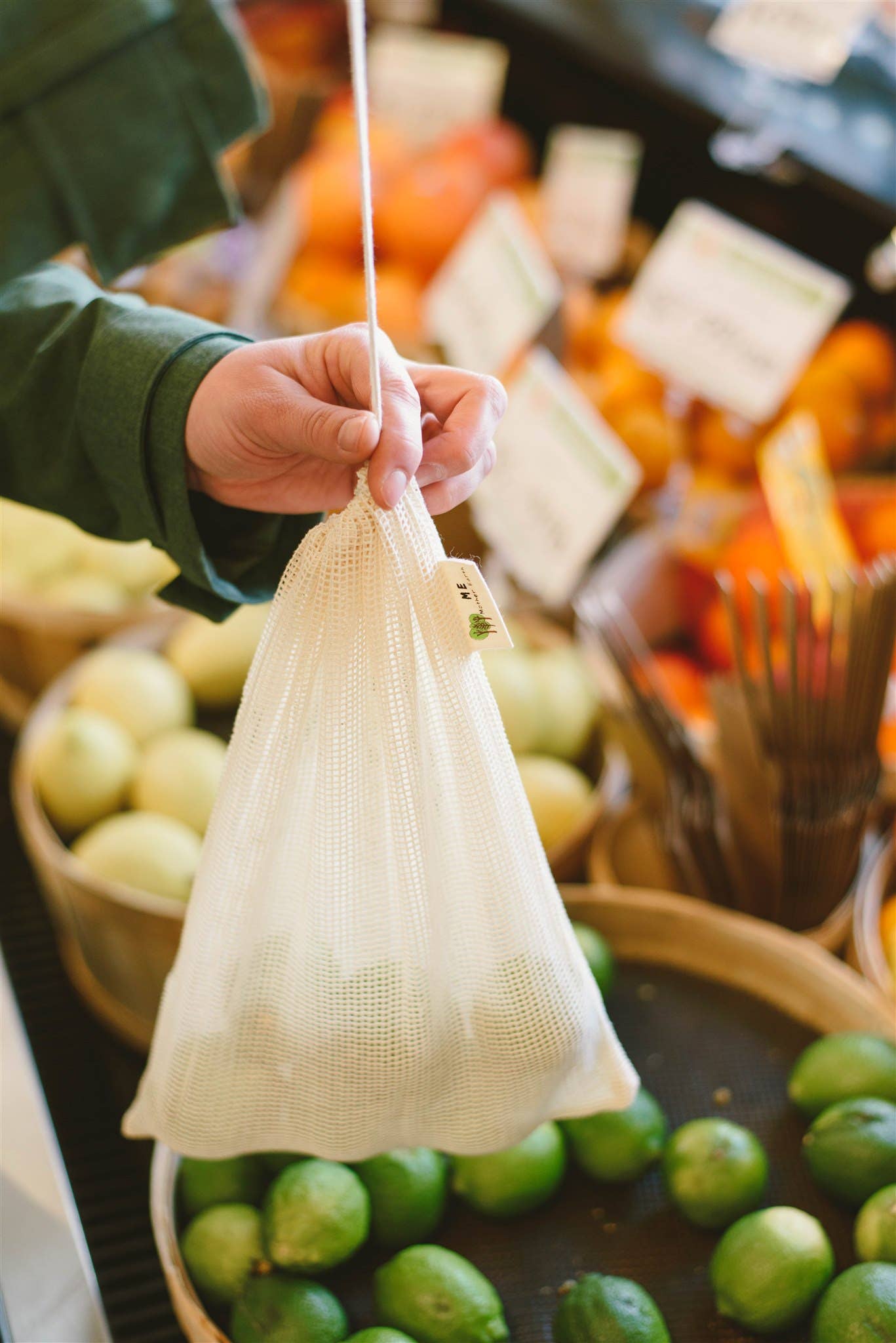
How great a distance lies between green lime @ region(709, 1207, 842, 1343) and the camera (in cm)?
78

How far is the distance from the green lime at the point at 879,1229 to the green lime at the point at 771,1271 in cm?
3

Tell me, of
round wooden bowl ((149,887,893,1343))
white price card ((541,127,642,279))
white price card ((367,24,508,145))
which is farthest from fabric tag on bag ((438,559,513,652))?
white price card ((367,24,508,145))

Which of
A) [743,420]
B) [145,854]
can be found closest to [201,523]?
[145,854]

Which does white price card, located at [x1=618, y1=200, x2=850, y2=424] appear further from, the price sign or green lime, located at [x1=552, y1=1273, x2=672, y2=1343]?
green lime, located at [x1=552, y1=1273, x2=672, y2=1343]

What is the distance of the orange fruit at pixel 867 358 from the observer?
1781 mm

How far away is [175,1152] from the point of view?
89cm

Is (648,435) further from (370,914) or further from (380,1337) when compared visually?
(380,1337)

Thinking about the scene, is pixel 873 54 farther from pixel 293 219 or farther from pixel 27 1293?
pixel 27 1293

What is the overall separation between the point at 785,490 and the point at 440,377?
765 millimetres

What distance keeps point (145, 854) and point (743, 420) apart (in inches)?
46.1

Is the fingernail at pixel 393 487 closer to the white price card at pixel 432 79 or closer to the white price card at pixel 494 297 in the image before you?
the white price card at pixel 494 297

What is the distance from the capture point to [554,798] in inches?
52.1

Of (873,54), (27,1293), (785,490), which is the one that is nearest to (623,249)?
(873,54)

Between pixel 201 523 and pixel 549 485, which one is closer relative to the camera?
pixel 201 523
